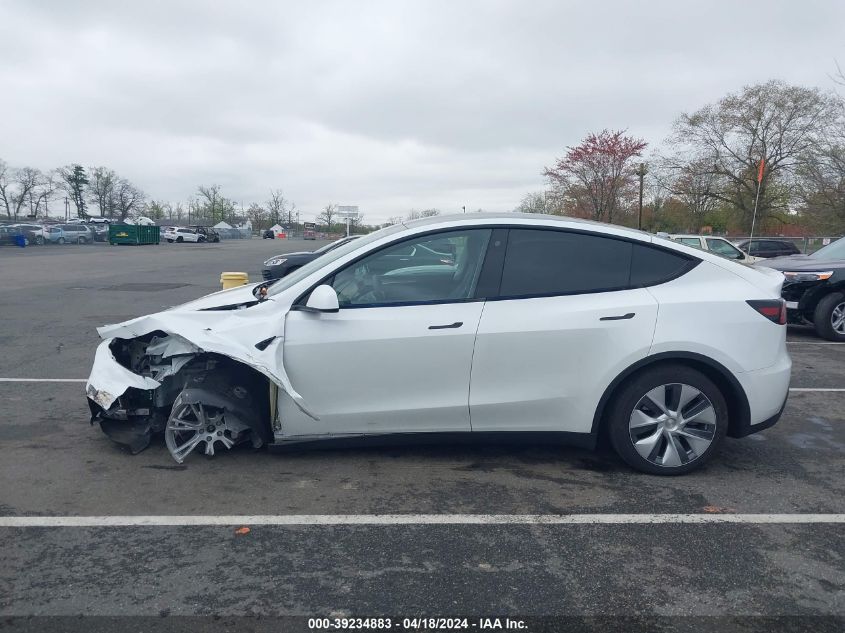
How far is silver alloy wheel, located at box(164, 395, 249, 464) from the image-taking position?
174 inches

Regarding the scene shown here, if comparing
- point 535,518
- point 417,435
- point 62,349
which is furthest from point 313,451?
point 62,349

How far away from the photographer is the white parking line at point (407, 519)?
3.63 meters

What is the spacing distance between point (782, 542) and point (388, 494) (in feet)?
7.13

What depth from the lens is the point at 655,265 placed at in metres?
4.37

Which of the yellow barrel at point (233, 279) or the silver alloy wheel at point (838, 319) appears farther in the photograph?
the silver alloy wheel at point (838, 319)

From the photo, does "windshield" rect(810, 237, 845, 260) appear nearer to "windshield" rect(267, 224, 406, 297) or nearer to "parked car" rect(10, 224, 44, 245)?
"windshield" rect(267, 224, 406, 297)

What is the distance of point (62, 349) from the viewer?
8.55m

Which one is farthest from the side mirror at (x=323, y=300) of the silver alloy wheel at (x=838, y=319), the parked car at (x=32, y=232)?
the parked car at (x=32, y=232)

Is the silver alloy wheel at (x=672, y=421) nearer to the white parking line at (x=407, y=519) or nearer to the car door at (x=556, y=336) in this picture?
the car door at (x=556, y=336)

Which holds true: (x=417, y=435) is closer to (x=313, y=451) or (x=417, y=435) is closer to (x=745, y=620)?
(x=313, y=451)

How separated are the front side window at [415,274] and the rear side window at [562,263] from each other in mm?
221

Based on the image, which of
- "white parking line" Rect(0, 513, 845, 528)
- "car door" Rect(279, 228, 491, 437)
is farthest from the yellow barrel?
"white parking line" Rect(0, 513, 845, 528)

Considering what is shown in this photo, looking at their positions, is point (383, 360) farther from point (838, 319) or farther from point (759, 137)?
point (759, 137)

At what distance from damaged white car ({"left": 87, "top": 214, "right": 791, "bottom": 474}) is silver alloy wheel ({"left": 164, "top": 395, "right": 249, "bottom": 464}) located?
0.01 meters
